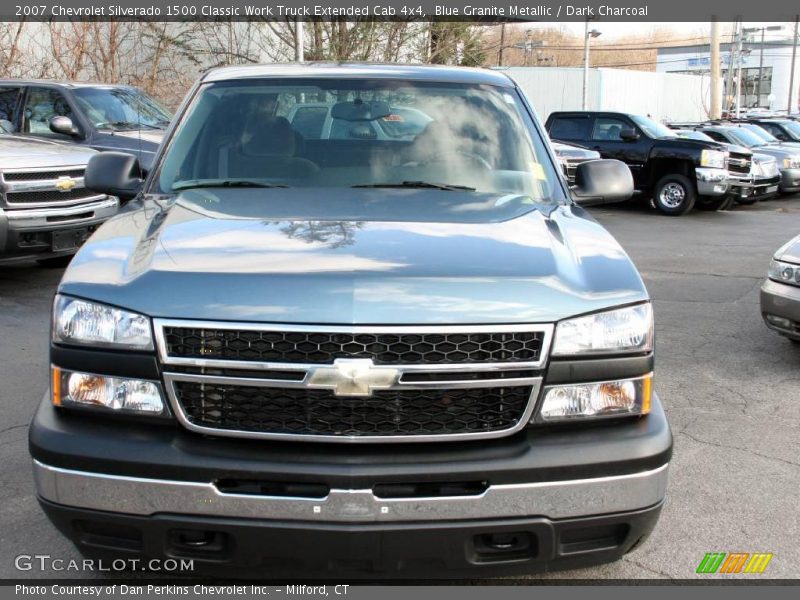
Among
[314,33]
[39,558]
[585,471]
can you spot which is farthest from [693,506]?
[314,33]

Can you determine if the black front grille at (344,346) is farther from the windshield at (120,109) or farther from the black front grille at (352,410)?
the windshield at (120,109)

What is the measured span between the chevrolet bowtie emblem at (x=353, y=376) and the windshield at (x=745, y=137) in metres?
19.3

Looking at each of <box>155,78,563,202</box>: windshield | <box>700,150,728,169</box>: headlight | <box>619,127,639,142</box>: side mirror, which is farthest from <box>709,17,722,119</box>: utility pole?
<box>155,78,563,202</box>: windshield

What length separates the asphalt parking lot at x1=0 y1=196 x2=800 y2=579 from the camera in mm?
3570

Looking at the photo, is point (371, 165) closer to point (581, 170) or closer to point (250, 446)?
point (581, 170)

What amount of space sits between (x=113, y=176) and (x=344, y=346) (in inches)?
85.6

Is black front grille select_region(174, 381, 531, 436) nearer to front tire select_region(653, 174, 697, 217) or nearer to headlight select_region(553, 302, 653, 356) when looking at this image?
headlight select_region(553, 302, 653, 356)

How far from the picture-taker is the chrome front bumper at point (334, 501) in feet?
8.32

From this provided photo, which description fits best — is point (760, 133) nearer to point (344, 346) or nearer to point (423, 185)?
point (423, 185)

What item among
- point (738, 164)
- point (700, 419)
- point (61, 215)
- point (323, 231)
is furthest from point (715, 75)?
point (323, 231)

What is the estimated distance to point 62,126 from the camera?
417 inches

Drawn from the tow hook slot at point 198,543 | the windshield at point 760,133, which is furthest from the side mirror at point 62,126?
the windshield at point 760,133

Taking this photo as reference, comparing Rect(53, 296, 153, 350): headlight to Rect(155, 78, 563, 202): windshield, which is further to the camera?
Rect(155, 78, 563, 202): windshield

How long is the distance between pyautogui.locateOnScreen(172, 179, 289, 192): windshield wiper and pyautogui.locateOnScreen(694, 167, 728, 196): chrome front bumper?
1428 cm
